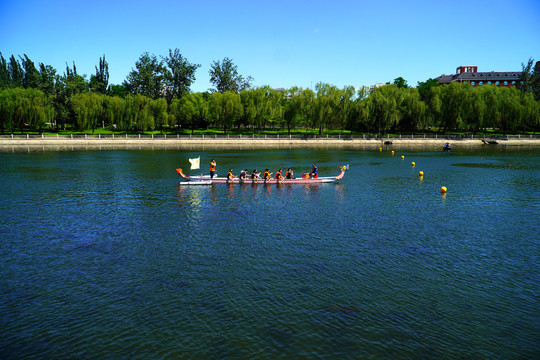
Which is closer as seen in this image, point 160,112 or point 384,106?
point 384,106

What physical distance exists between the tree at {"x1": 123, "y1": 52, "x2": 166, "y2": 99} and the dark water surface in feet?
351

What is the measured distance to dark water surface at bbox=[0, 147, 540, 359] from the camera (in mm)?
13250

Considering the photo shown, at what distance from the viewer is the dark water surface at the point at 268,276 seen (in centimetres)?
1325

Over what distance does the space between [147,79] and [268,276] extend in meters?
132

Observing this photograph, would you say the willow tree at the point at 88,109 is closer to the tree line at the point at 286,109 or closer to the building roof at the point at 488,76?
the tree line at the point at 286,109

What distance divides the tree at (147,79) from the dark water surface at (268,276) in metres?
107

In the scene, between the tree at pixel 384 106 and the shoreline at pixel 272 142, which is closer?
the shoreline at pixel 272 142

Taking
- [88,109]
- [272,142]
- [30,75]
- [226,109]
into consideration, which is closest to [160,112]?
[88,109]

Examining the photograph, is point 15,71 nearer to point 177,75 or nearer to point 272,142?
point 177,75

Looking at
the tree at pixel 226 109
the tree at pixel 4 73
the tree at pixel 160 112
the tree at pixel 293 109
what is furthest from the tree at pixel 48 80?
the tree at pixel 293 109

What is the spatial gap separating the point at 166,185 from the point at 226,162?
23.4 m

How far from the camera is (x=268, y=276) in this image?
18.3 metres

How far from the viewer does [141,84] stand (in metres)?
138

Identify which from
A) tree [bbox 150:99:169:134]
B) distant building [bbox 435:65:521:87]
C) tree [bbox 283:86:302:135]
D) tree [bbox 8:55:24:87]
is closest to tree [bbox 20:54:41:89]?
tree [bbox 8:55:24:87]
